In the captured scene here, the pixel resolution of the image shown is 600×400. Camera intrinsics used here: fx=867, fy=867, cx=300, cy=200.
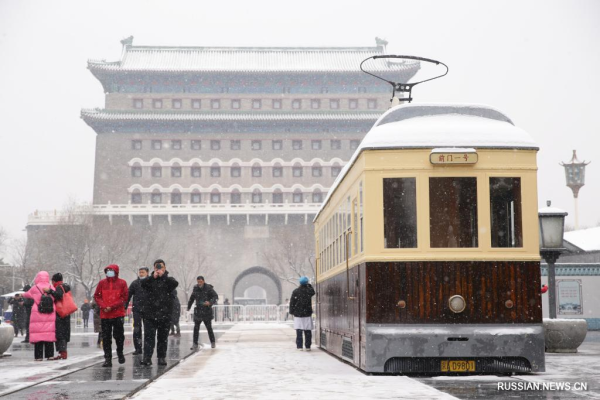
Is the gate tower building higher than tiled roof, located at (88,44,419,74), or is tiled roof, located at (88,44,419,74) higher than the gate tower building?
tiled roof, located at (88,44,419,74)

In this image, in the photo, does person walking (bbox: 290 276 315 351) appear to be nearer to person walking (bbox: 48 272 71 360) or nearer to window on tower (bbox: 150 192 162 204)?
person walking (bbox: 48 272 71 360)

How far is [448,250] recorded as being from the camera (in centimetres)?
932

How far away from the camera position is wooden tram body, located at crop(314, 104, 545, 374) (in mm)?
9117

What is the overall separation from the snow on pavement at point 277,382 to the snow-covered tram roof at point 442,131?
2559 mm

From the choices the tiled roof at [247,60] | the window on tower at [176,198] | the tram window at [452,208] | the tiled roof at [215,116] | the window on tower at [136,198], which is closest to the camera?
the tram window at [452,208]

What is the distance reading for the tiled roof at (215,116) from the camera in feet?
201

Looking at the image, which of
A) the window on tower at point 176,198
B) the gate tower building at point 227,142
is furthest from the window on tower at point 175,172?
the window on tower at point 176,198

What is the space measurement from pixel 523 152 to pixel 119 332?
5.82 m

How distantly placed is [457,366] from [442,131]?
2563 millimetres

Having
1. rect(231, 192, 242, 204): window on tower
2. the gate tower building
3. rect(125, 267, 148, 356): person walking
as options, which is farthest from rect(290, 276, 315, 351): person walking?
rect(231, 192, 242, 204): window on tower

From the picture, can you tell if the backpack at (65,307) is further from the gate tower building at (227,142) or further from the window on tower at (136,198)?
the window on tower at (136,198)

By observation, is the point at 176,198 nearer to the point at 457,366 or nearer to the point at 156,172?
the point at 156,172

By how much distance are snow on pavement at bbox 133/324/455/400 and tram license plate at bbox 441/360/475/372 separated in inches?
18.4

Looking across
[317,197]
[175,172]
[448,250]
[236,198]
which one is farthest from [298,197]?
[448,250]
